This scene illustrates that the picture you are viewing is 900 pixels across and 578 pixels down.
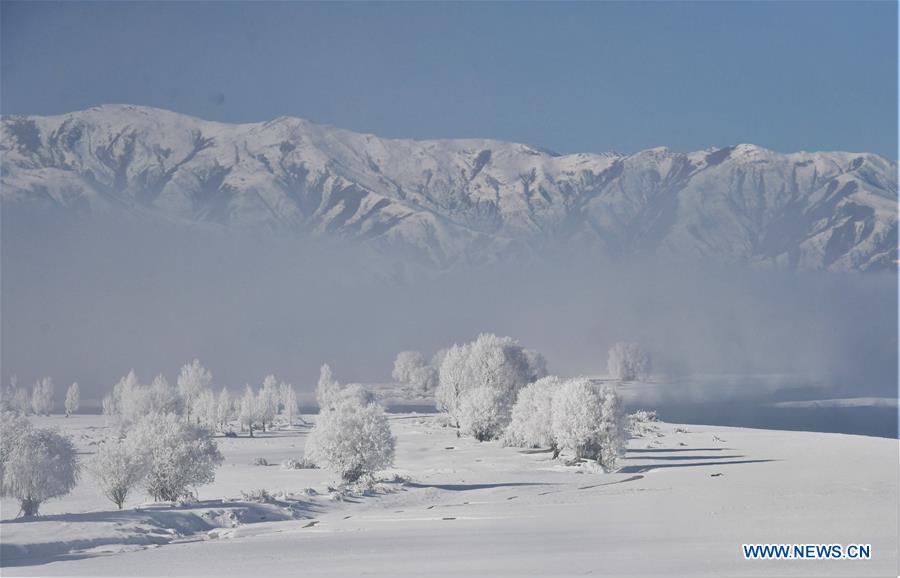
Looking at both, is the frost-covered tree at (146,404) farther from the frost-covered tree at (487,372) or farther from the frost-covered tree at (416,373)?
the frost-covered tree at (416,373)

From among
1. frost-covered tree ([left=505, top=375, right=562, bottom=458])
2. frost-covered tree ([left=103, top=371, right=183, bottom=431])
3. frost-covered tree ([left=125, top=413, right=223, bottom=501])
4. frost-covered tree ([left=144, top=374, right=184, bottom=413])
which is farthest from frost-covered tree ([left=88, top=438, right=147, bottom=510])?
frost-covered tree ([left=144, top=374, right=184, bottom=413])

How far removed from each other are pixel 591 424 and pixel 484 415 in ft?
76.8

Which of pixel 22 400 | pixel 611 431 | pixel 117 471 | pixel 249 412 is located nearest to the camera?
pixel 117 471

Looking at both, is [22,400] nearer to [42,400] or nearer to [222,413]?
[42,400]

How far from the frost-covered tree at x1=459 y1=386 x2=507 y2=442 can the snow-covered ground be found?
1779cm

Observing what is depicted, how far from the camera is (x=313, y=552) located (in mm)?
35594

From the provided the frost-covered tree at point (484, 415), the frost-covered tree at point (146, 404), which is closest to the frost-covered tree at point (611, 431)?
the frost-covered tree at point (484, 415)

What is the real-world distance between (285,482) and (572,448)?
785 inches

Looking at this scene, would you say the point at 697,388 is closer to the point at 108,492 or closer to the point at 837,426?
the point at 837,426

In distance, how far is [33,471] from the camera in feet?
165

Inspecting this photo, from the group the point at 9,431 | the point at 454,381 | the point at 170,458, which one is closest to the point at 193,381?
the point at 454,381

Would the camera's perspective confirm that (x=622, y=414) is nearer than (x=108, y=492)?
No

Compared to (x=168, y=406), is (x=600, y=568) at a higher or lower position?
lower

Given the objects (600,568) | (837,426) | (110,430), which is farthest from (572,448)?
→ (110,430)
